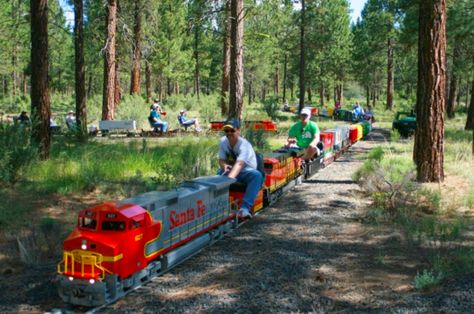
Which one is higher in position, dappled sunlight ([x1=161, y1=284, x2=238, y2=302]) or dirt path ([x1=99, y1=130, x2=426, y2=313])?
dirt path ([x1=99, y1=130, x2=426, y2=313])

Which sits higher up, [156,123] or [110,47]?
[110,47]

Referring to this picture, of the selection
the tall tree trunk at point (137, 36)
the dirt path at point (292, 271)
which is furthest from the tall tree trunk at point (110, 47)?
the dirt path at point (292, 271)

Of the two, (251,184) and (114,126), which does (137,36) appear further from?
(251,184)

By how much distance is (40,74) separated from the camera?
11.7 meters

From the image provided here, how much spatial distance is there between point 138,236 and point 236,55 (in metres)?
11.3

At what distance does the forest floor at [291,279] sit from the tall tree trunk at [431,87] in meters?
3.38

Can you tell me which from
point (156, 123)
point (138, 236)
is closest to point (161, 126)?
point (156, 123)

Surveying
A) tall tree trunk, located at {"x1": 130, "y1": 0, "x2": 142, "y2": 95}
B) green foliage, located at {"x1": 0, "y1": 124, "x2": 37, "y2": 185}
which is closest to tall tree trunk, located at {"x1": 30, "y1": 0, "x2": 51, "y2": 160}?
green foliage, located at {"x1": 0, "y1": 124, "x2": 37, "y2": 185}

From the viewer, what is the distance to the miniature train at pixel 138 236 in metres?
5.00

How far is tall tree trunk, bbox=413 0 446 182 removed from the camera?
1060cm

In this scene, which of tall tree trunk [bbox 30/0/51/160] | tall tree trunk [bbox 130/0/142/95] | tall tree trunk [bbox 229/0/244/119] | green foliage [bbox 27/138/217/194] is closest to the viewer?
green foliage [bbox 27/138/217/194]

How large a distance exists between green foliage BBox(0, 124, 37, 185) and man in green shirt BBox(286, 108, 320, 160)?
5.99 metres

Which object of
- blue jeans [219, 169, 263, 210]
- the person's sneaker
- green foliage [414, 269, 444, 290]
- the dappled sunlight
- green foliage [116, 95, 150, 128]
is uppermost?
green foliage [116, 95, 150, 128]

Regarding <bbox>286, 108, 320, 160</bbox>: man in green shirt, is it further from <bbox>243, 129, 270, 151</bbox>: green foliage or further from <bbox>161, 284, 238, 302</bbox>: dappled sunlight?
<bbox>161, 284, 238, 302</bbox>: dappled sunlight
